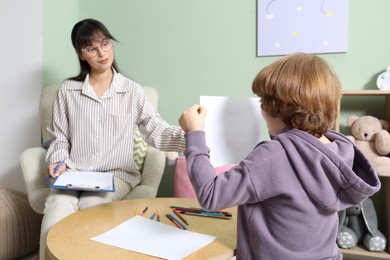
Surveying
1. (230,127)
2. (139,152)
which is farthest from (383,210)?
(139,152)

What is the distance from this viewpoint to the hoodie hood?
62 cm

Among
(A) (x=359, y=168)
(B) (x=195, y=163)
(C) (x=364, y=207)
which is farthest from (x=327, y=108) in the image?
(C) (x=364, y=207)

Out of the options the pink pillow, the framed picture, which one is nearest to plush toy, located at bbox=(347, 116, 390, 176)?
the framed picture

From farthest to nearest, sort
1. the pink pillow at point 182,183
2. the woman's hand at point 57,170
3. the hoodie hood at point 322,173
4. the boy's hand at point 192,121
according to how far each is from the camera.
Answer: the pink pillow at point 182,183
the woman's hand at point 57,170
the boy's hand at point 192,121
the hoodie hood at point 322,173

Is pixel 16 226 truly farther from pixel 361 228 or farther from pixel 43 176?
pixel 361 228

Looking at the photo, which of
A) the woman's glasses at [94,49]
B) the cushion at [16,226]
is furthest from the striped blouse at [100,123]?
the cushion at [16,226]

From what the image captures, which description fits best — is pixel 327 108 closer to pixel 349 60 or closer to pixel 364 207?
pixel 364 207

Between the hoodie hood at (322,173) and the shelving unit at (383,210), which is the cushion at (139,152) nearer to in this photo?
the shelving unit at (383,210)

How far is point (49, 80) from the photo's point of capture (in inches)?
77.7

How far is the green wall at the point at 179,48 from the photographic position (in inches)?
72.4

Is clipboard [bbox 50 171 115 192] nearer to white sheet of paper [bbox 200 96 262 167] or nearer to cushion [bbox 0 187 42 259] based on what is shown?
white sheet of paper [bbox 200 96 262 167]

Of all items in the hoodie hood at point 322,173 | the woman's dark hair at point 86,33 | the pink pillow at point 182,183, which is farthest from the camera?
the pink pillow at point 182,183

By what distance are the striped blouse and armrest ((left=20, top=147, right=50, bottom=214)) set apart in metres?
→ 0.16

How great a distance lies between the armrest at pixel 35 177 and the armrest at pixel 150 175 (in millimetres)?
340
